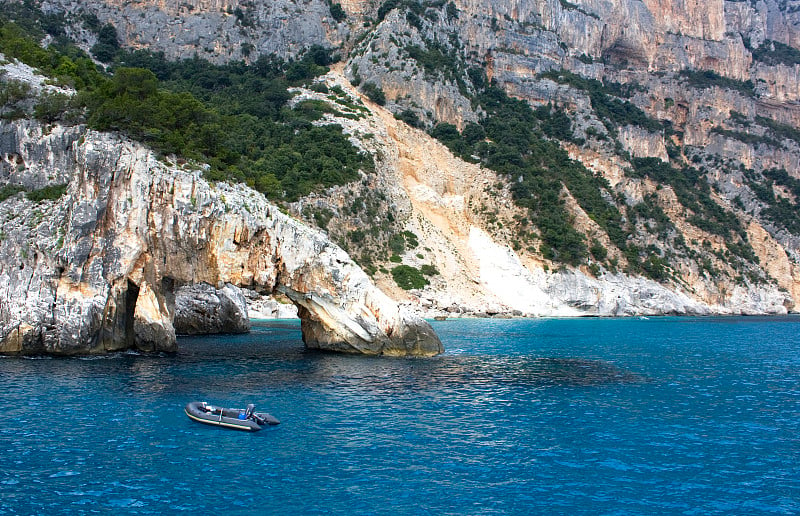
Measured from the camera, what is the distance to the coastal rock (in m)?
45.9

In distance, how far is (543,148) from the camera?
304 ft

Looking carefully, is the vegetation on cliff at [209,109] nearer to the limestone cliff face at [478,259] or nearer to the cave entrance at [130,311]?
the limestone cliff face at [478,259]

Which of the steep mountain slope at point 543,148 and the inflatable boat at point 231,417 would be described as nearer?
the inflatable boat at point 231,417

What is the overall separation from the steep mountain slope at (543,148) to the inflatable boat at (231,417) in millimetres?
44825

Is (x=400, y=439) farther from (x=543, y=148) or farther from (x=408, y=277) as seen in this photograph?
(x=543, y=148)

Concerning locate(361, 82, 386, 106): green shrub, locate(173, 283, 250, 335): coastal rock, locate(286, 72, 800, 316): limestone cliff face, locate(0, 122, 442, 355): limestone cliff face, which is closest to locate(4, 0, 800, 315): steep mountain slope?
locate(286, 72, 800, 316): limestone cliff face

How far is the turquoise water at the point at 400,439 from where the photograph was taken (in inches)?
502

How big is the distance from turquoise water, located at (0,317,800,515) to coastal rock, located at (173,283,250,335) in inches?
623

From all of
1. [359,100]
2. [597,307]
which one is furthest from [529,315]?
[359,100]

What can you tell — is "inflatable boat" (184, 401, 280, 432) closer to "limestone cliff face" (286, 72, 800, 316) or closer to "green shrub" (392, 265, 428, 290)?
"limestone cliff face" (286, 72, 800, 316)

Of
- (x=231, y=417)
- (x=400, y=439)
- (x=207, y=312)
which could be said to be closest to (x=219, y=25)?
(x=207, y=312)

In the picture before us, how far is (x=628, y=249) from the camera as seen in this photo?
275 feet

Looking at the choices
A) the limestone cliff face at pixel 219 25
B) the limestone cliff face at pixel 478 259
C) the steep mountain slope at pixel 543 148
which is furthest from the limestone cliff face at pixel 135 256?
the limestone cliff face at pixel 219 25

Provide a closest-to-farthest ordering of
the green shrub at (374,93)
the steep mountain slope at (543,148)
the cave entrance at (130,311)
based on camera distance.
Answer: the cave entrance at (130,311), the steep mountain slope at (543,148), the green shrub at (374,93)
